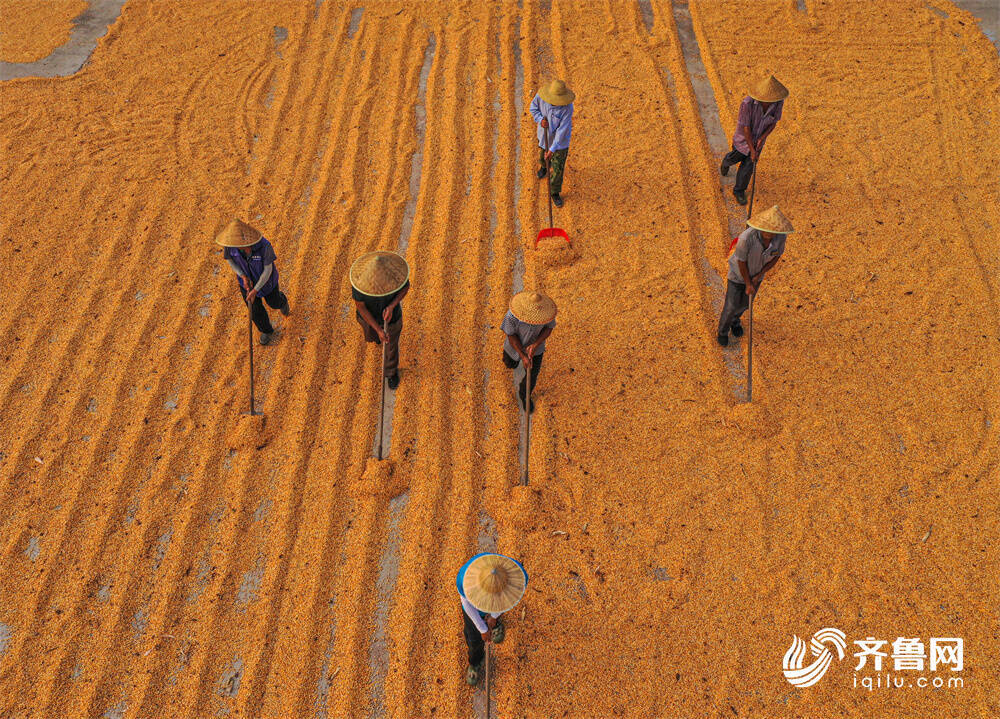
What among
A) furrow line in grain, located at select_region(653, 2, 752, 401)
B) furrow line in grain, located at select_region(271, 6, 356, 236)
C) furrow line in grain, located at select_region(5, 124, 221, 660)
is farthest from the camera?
furrow line in grain, located at select_region(271, 6, 356, 236)

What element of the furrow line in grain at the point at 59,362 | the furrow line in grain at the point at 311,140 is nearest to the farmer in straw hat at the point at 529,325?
the furrow line in grain at the point at 311,140

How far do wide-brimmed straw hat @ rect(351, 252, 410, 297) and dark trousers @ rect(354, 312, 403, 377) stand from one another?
0.43 m

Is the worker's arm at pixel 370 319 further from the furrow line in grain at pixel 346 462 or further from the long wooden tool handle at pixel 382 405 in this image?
the furrow line in grain at pixel 346 462

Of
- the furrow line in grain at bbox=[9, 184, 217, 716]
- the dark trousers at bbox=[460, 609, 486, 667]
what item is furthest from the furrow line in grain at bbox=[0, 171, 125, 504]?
the dark trousers at bbox=[460, 609, 486, 667]

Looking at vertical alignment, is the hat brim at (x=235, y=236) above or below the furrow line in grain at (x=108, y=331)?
above

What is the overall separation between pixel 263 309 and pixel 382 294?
5.32 ft

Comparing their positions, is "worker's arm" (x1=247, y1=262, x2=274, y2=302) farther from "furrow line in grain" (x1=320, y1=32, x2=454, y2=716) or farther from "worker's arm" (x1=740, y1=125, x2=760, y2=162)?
"worker's arm" (x1=740, y1=125, x2=760, y2=162)

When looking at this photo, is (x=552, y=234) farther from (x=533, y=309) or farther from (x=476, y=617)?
(x=476, y=617)

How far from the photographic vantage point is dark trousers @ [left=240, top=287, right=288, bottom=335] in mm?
6786

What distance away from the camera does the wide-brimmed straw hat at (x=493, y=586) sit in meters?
4.27

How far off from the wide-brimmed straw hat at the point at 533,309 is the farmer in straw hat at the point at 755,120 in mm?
4130

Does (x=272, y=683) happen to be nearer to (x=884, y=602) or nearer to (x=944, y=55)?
(x=884, y=602)

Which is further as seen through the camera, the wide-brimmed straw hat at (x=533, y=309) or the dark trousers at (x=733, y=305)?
the dark trousers at (x=733, y=305)

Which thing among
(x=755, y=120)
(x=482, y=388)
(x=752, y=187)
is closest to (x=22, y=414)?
(x=482, y=388)
